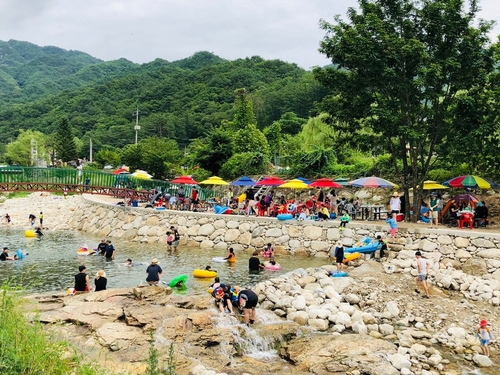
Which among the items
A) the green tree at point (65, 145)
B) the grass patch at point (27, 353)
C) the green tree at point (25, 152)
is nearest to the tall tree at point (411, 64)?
the grass patch at point (27, 353)

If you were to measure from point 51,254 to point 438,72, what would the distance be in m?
21.4

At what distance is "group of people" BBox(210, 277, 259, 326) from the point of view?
14367 millimetres

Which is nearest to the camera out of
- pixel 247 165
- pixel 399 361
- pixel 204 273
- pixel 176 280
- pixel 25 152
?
pixel 399 361

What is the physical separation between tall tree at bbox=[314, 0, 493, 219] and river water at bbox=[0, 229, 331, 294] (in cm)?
810

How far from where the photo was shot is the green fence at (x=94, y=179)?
1371 inches

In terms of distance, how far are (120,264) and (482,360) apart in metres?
15.8

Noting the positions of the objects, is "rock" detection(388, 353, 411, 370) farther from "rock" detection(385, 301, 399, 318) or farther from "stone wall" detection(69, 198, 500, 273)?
"stone wall" detection(69, 198, 500, 273)

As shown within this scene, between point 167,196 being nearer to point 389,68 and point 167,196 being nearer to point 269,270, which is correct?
point 269,270

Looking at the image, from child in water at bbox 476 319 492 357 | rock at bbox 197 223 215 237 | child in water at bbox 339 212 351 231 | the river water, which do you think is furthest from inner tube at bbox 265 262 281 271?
child in water at bbox 476 319 492 357

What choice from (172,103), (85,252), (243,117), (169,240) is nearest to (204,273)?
(169,240)

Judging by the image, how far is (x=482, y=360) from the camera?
12.4 m

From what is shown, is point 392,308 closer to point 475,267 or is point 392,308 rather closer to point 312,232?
point 475,267

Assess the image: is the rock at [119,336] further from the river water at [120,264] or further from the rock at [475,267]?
the rock at [475,267]

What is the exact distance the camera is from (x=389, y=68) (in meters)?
22.5
